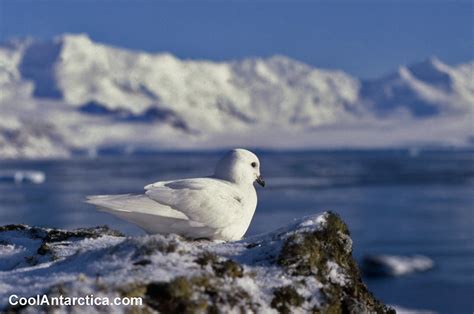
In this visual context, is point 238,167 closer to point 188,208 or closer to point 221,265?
point 188,208

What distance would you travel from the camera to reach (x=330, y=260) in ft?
19.4

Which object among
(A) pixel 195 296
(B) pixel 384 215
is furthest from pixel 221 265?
(B) pixel 384 215

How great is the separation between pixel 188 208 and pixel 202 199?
0.23 metres

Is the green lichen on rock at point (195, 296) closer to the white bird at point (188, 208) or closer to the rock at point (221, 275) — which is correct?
the rock at point (221, 275)

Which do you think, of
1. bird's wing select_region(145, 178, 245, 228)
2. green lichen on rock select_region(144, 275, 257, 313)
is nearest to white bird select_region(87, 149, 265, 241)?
bird's wing select_region(145, 178, 245, 228)

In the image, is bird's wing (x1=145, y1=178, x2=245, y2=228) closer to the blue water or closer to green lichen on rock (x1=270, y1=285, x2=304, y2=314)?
green lichen on rock (x1=270, y1=285, x2=304, y2=314)

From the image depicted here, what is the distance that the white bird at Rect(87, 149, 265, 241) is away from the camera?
7.42 meters

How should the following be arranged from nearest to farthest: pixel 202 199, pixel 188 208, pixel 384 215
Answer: pixel 188 208 < pixel 202 199 < pixel 384 215

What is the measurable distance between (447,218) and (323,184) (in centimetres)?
3811

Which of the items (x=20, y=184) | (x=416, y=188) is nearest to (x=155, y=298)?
(x=416, y=188)

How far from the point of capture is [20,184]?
106 meters

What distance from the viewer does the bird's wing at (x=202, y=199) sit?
25.0 feet

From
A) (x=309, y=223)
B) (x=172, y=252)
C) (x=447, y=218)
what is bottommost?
(x=172, y=252)

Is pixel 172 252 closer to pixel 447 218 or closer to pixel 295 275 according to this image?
pixel 295 275
